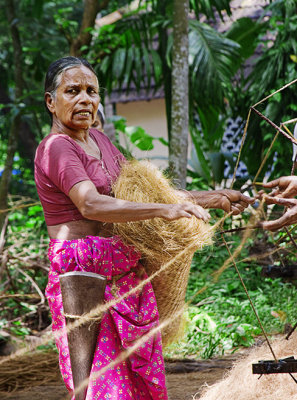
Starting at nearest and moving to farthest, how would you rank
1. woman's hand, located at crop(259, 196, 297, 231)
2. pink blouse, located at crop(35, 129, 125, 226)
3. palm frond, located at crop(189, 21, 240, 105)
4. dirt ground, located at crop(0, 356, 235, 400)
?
1. pink blouse, located at crop(35, 129, 125, 226)
2. woman's hand, located at crop(259, 196, 297, 231)
3. dirt ground, located at crop(0, 356, 235, 400)
4. palm frond, located at crop(189, 21, 240, 105)

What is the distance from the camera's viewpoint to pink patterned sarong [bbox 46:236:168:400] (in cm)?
230

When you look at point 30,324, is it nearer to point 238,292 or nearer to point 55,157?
point 238,292

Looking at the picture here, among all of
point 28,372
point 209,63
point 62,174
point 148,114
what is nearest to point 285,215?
point 62,174

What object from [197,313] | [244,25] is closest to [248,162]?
[244,25]

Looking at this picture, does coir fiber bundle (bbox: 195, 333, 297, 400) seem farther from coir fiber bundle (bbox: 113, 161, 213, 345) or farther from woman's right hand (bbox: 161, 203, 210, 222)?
woman's right hand (bbox: 161, 203, 210, 222)

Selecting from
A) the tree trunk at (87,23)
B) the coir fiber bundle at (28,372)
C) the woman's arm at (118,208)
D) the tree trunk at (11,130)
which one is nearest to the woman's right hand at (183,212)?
the woman's arm at (118,208)

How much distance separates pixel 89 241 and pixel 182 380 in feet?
7.35

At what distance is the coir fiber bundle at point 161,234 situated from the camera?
Answer: 7.80 ft

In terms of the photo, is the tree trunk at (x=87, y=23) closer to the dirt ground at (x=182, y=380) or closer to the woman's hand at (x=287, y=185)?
the dirt ground at (x=182, y=380)

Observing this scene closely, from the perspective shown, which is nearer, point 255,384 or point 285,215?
point 285,215

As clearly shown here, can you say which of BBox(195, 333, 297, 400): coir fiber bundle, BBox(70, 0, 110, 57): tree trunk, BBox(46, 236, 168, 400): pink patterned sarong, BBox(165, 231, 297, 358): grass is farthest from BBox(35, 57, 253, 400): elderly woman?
BBox(70, 0, 110, 57): tree trunk

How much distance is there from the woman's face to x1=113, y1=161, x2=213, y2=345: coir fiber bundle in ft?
0.91

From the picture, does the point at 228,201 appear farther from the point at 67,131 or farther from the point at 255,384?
the point at 255,384

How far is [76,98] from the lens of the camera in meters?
2.40
